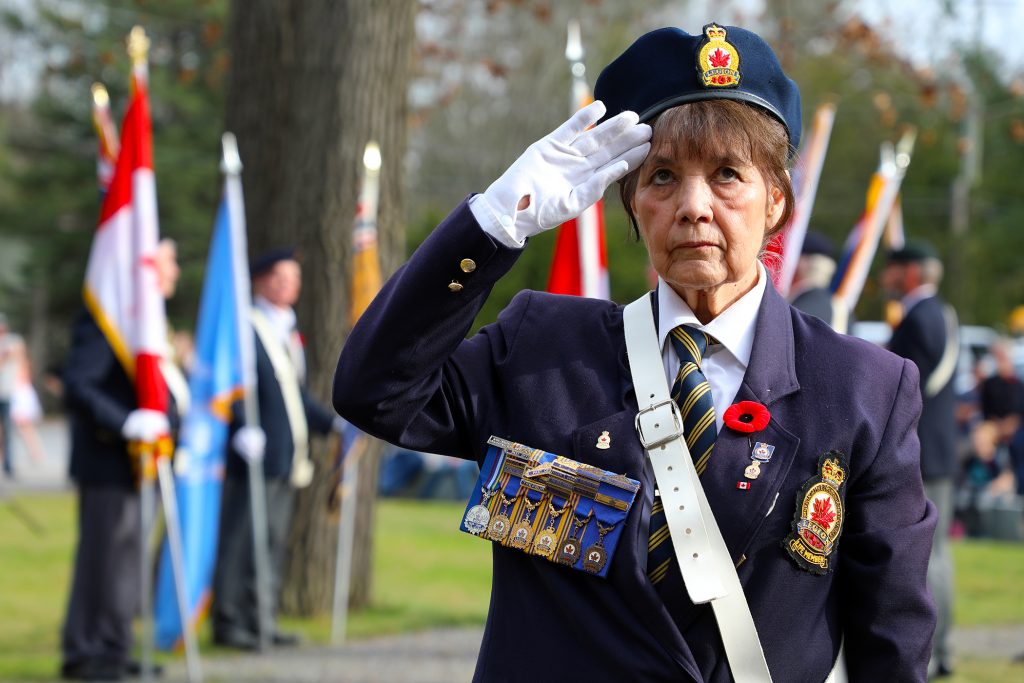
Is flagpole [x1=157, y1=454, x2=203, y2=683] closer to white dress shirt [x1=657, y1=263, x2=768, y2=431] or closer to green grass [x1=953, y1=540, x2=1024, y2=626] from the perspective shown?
green grass [x1=953, y1=540, x2=1024, y2=626]

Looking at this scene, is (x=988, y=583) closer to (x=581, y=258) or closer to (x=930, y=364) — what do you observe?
(x=930, y=364)

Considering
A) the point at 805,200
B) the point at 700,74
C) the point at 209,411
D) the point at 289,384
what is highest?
the point at 700,74

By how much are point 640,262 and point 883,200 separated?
43.7 ft

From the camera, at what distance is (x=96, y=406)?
7.48 meters

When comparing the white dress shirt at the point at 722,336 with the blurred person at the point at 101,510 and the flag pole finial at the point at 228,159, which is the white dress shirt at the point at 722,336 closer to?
the blurred person at the point at 101,510

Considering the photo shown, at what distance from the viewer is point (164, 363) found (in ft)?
25.0

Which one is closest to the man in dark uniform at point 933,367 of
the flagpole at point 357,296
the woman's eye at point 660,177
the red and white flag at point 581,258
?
the red and white flag at point 581,258

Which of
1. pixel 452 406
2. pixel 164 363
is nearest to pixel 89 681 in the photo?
pixel 164 363

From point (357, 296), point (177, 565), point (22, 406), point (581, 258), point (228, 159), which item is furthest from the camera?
point (22, 406)

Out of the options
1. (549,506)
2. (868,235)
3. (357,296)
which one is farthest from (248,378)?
(549,506)

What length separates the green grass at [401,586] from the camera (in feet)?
27.8

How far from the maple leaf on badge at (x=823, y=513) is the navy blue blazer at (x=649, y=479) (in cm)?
4

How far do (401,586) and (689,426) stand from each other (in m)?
8.86

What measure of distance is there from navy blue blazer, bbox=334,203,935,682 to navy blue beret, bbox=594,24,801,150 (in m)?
0.34
